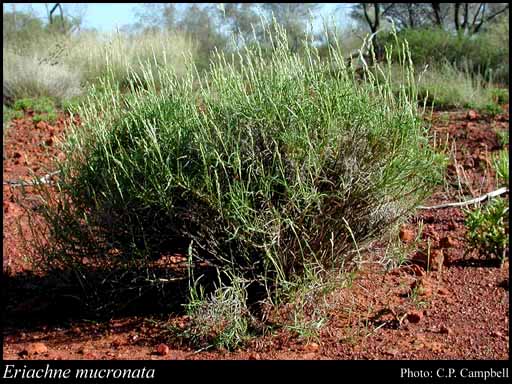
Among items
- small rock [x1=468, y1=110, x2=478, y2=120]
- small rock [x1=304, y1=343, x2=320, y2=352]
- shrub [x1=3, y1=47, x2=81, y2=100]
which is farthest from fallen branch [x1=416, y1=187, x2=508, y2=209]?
shrub [x1=3, y1=47, x2=81, y2=100]

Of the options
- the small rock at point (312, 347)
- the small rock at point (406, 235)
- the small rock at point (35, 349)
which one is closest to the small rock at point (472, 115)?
the small rock at point (406, 235)

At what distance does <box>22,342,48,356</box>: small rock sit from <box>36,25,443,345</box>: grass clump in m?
0.58

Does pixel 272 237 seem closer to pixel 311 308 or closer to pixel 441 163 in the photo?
pixel 311 308

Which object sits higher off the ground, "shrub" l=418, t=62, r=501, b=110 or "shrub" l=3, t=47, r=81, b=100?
"shrub" l=3, t=47, r=81, b=100

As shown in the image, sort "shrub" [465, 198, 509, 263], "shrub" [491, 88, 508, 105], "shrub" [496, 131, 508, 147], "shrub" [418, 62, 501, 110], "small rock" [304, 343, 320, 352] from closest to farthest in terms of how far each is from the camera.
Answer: "small rock" [304, 343, 320, 352], "shrub" [465, 198, 509, 263], "shrub" [496, 131, 508, 147], "shrub" [418, 62, 501, 110], "shrub" [491, 88, 508, 105]

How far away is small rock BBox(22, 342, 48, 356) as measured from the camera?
146 inches

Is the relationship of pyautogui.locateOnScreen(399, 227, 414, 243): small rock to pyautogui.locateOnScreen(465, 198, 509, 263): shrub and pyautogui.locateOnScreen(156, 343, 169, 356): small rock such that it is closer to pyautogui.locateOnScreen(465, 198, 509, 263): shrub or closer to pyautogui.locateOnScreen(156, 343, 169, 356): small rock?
pyautogui.locateOnScreen(465, 198, 509, 263): shrub

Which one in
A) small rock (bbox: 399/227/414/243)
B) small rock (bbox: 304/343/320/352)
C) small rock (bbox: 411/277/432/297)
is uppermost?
small rock (bbox: 304/343/320/352)

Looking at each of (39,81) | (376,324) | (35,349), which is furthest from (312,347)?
(39,81)

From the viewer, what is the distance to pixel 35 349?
3.71m

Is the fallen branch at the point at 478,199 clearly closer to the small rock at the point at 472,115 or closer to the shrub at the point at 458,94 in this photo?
the small rock at the point at 472,115

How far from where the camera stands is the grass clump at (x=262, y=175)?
356cm

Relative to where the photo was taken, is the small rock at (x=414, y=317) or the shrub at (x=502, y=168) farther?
the shrub at (x=502, y=168)

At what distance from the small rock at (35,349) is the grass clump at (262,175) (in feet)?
1.90
